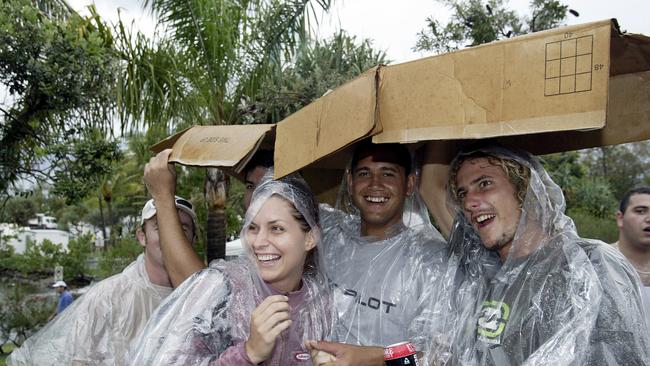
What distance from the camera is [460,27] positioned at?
12.9 metres

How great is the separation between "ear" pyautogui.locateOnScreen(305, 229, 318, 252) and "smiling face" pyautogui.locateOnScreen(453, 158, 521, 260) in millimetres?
542

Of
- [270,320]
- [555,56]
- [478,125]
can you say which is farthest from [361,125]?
[270,320]

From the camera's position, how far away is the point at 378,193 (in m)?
2.44

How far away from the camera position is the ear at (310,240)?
217 centimetres

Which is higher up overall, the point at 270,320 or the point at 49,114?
the point at 49,114

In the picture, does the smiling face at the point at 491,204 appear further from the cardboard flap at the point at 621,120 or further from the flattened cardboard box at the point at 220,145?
the flattened cardboard box at the point at 220,145

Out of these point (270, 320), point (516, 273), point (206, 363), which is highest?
point (516, 273)

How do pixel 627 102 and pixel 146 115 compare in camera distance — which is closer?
pixel 627 102

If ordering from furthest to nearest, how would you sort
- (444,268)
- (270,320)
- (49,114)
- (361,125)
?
(49,114) < (444,268) < (270,320) < (361,125)

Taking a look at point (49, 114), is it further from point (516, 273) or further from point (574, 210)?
point (574, 210)

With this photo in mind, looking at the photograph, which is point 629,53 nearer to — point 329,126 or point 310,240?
point 329,126

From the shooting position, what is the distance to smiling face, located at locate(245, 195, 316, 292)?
2041mm

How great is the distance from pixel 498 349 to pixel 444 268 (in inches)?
17.7

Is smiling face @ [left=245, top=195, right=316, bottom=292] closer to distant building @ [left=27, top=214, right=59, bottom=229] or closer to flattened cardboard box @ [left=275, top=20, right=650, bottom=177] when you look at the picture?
flattened cardboard box @ [left=275, top=20, right=650, bottom=177]
